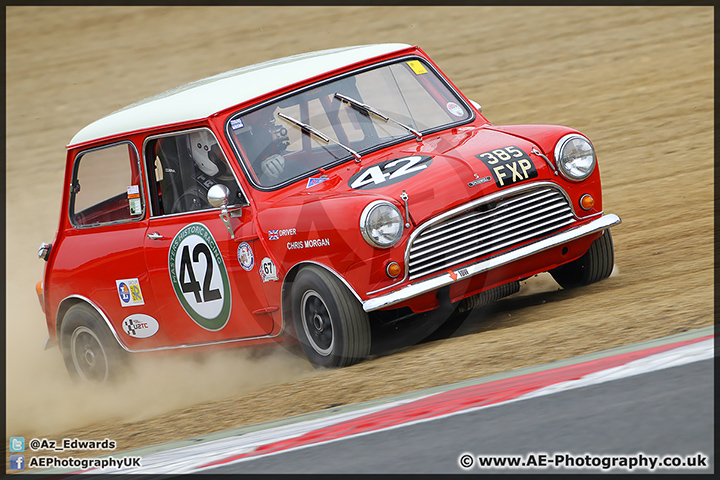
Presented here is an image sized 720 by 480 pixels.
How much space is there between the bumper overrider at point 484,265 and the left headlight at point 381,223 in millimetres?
295

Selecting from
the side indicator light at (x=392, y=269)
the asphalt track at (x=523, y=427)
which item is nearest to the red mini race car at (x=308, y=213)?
the side indicator light at (x=392, y=269)

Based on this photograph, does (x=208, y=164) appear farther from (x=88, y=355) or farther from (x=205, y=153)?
(x=88, y=355)

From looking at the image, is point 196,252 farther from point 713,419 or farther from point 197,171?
point 713,419

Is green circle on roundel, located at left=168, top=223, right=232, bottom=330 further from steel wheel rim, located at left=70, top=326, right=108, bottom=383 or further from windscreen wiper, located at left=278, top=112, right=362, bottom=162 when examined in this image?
steel wheel rim, located at left=70, top=326, right=108, bottom=383

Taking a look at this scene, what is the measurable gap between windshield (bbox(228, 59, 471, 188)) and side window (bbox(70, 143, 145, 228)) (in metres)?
1.04

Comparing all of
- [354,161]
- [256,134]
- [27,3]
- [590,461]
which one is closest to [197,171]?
[256,134]

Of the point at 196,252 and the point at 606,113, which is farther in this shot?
the point at 606,113

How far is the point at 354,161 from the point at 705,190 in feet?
12.7

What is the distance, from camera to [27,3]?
24625mm

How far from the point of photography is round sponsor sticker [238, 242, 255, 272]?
631cm

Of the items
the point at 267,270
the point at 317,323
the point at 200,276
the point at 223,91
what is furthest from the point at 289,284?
the point at 223,91

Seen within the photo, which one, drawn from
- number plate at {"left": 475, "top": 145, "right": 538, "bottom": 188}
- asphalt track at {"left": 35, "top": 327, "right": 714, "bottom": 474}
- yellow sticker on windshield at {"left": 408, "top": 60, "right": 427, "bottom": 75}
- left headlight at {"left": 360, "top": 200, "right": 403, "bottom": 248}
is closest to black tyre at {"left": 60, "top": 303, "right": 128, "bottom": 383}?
asphalt track at {"left": 35, "top": 327, "right": 714, "bottom": 474}

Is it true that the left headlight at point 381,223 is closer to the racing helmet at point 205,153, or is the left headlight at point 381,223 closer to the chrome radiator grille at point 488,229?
the chrome radiator grille at point 488,229

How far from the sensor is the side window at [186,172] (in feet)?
21.5
